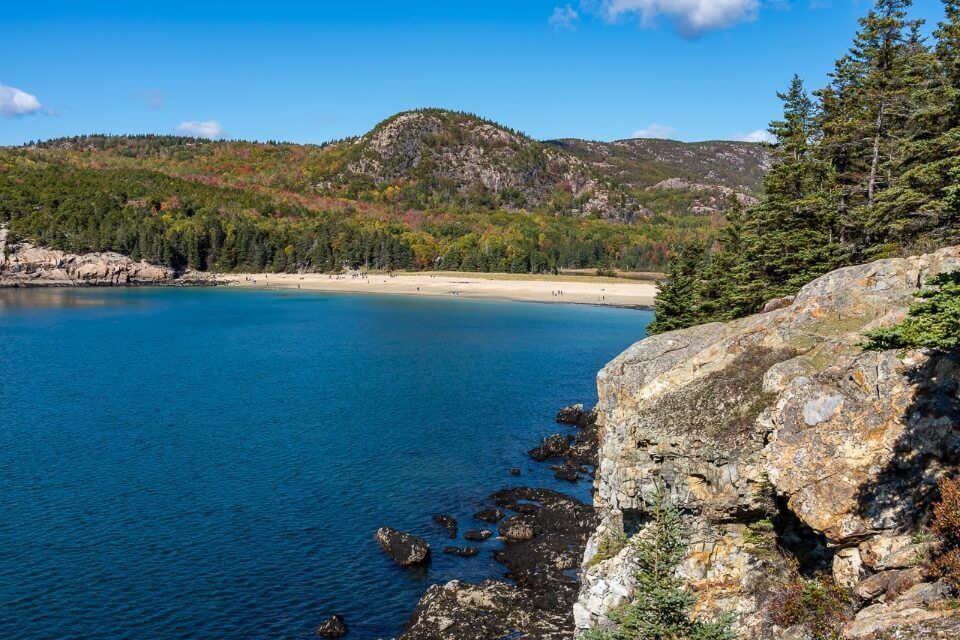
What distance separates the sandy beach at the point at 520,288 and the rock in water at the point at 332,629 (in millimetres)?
134996

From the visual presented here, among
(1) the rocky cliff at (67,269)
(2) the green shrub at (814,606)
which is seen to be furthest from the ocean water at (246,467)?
(1) the rocky cliff at (67,269)

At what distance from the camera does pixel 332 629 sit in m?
26.1

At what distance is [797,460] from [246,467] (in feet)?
120

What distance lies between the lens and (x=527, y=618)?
26562mm

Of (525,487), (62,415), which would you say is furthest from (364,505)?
(62,415)

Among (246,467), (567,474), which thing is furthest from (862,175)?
(246,467)

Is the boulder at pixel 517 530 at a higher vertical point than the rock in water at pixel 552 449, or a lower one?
lower

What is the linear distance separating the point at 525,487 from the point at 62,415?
1562 inches

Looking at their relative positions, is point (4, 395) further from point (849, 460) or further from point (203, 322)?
point (849, 460)

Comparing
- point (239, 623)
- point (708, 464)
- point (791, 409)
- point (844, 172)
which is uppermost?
point (844, 172)

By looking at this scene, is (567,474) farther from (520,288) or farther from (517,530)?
(520,288)

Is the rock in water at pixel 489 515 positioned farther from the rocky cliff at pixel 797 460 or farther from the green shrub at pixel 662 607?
the green shrub at pixel 662 607

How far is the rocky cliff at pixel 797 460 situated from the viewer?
15398 mm

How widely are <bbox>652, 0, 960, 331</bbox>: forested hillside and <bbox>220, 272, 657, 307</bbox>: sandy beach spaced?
110967 mm
